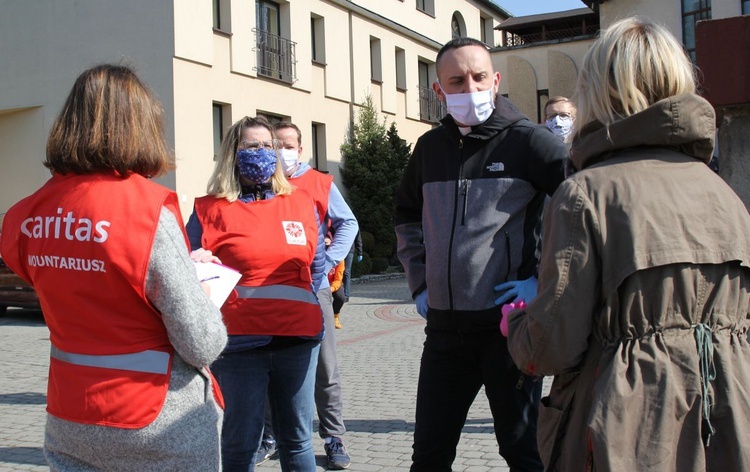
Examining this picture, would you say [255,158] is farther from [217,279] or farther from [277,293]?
[217,279]

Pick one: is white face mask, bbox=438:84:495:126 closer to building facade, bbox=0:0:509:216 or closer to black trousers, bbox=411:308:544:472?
black trousers, bbox=411:308:544:472

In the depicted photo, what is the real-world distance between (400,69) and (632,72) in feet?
91.9

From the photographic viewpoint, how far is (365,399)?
741 centimetres

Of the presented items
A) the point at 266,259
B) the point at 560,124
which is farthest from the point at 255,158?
the point at 560,124

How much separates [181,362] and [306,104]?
22.3m

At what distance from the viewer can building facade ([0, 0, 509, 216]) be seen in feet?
64.3

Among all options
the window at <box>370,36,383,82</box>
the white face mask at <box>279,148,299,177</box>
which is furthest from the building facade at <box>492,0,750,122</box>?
the white face mask at <box>279,148,299,177</box>

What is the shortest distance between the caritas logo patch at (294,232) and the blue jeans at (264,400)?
1.59 feet

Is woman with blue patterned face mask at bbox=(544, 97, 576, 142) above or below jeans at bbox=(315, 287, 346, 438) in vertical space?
above

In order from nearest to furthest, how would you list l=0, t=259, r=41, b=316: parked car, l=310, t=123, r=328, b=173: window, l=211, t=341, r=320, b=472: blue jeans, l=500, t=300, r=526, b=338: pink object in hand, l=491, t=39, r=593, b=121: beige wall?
l=500, t=300, r=526, b=338: pink object in hand < l=211, t=341, r=320, b=472: blue jeans < l=0, t=259, r=41, b=316: parked car < l=310, t=123, r=328, b=173: window < l=491, t=39, r=593, b=121: beige wall

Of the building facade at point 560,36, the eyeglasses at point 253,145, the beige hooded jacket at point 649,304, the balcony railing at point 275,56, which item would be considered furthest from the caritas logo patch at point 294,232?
the balcony railing at point 275,56

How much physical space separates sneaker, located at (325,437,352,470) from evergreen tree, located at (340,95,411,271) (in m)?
20.4

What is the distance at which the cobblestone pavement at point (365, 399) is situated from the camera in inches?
217

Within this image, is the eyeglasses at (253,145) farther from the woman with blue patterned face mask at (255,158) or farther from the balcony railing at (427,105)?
the balcony railing at (427,105)
